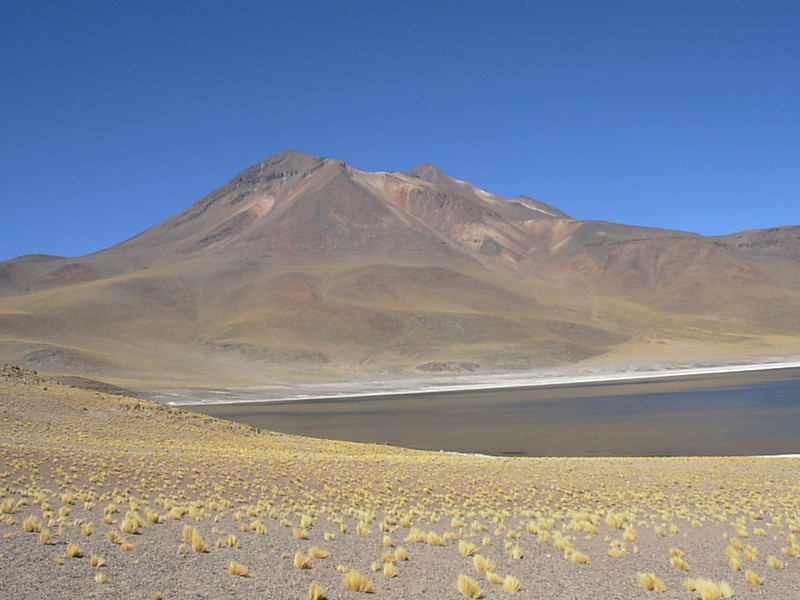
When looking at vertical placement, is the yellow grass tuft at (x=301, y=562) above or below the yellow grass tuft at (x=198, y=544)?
below

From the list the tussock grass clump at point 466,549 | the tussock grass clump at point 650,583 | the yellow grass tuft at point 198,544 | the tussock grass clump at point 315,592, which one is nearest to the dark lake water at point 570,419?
the tussock grass clump at point 466,549

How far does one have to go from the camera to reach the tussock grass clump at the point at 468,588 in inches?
366

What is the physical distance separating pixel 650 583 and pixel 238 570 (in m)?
5.47

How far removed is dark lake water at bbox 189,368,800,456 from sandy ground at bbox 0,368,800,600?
996 centimetres

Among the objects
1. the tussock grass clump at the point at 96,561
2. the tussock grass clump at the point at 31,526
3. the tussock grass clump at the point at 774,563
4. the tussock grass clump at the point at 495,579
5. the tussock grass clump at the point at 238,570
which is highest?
the tussock grass clump at the point at 31,526

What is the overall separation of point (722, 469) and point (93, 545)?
61.4ft

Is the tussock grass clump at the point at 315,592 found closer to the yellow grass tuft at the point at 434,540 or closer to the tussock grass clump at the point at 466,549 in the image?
the tussock grass clump at the point at 466,549

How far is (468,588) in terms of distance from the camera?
9.37m

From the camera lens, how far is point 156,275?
537 feet

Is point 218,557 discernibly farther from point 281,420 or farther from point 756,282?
point 756,282

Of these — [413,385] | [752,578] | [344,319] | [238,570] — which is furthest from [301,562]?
[344,319]

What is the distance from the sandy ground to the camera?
9406 mm

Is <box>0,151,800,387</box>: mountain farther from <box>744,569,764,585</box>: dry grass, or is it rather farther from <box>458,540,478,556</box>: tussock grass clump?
<box>744,569,764,585</box>: dry grass

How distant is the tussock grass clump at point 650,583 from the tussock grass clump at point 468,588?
2264mm
